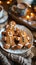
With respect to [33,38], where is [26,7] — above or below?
above

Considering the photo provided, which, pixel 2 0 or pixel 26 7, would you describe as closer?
pixel 26 7

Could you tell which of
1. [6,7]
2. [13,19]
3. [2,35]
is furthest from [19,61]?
[6,7]

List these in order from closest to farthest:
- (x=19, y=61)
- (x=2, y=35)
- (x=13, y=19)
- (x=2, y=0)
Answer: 1. (x=19, y=61)
2. (x=2, y=35)
3. (x=13, y=19)
4. (x=2, y=0)

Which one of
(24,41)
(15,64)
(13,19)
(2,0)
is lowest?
(15,64)

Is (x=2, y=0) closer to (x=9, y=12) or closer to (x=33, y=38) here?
(x=9, y=12)

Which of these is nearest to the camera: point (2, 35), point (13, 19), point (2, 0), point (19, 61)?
point (19, 61)

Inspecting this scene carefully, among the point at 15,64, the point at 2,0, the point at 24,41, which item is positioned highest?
the point at 2,0

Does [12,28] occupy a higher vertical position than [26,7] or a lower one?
lower

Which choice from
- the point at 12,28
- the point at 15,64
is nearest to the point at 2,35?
the point at 12,28

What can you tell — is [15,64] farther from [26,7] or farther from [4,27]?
[26,7]
